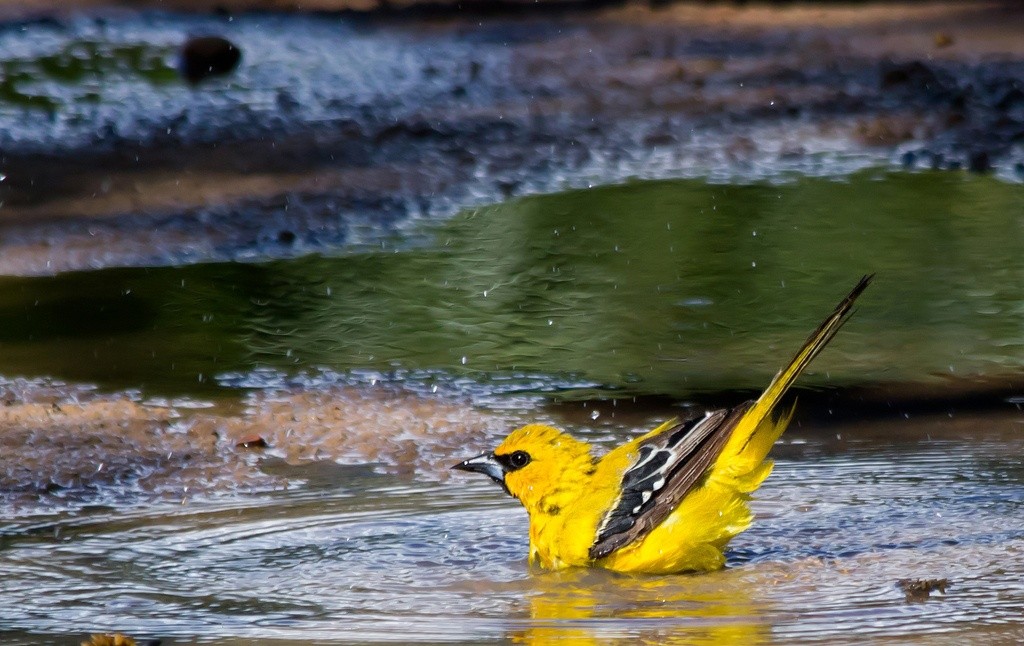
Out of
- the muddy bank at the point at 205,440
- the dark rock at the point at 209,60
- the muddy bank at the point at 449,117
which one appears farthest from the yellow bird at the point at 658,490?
the dark rock at the point at 209,60

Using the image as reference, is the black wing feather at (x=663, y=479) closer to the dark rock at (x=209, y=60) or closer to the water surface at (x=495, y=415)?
the water surface at (x=495, y=415)

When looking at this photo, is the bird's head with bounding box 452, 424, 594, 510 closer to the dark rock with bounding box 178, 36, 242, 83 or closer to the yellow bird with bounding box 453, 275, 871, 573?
the yellow bird with bounding box 453, 275, 871, 573

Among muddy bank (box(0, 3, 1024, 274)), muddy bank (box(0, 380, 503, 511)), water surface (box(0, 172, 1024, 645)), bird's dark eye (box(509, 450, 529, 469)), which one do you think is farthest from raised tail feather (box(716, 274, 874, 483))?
muddy bank (box(0, 3, 1024, 274))

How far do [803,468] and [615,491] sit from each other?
1075mm

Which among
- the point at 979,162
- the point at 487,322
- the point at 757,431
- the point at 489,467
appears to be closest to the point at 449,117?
the point at 979,162

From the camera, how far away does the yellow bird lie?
504 cm

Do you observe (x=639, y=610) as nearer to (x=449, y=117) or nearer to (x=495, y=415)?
(x=495, y=415)

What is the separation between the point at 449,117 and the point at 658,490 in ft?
31.3

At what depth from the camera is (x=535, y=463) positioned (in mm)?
5348

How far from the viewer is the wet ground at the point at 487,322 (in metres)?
4.86

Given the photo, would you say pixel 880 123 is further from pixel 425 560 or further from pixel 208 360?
pixel 425 560

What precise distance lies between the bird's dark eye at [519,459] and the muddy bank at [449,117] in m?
5.30

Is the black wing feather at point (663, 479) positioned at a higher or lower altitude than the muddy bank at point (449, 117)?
higher

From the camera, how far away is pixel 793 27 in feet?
59.7
